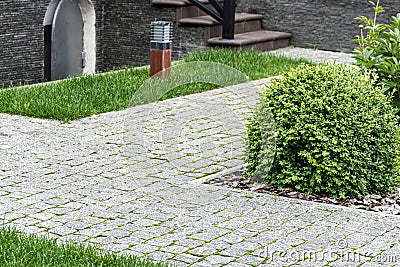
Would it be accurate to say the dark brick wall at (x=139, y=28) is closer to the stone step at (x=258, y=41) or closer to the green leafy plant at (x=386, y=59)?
the stone step at (x=258, y=41)

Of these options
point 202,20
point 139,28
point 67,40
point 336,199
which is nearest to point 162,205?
point 336,199

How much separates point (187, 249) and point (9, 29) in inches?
282

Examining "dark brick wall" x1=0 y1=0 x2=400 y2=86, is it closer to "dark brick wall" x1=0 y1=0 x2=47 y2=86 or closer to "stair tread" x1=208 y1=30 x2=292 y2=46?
"dark brick wall" x1=0 y1=0 x2=47 y2=86

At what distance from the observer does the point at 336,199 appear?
628cm

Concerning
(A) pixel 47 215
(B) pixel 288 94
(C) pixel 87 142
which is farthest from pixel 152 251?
(C) pixel 87 142

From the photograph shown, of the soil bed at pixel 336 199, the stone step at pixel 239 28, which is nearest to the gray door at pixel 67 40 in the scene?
the stone step at pixel 239 28

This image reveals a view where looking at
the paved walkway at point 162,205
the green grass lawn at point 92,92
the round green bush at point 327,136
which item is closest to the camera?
the paved walkway at point 162,205

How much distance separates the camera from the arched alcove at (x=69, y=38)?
12133mm

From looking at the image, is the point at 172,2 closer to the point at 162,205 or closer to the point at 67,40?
the point at 67,40

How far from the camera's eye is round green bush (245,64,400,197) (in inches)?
247

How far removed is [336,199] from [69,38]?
711 cm

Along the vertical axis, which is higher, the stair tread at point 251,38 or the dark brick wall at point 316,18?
the dark brick wall at point 316,18

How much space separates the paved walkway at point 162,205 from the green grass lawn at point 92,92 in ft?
1.19

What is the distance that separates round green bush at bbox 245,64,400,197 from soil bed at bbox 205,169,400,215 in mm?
50
